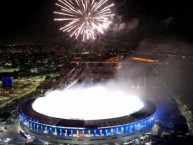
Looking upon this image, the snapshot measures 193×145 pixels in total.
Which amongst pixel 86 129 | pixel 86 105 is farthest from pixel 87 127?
pixel 86 105

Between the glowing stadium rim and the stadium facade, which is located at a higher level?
the glowing stadium rim

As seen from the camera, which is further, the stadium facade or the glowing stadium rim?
the glowing stadium rim

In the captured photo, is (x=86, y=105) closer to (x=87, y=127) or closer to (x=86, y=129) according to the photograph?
(x=87, y=127)

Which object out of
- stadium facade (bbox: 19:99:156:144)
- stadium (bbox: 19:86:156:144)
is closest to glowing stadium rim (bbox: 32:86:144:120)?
stadium (bbox: 19:86:156:144)

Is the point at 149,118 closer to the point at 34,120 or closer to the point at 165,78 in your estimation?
the point at 34,120

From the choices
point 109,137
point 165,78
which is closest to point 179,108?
point 109,137

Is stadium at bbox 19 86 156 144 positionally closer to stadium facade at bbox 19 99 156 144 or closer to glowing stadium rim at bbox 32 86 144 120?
stadium facade at bbox 19 99 156 144
